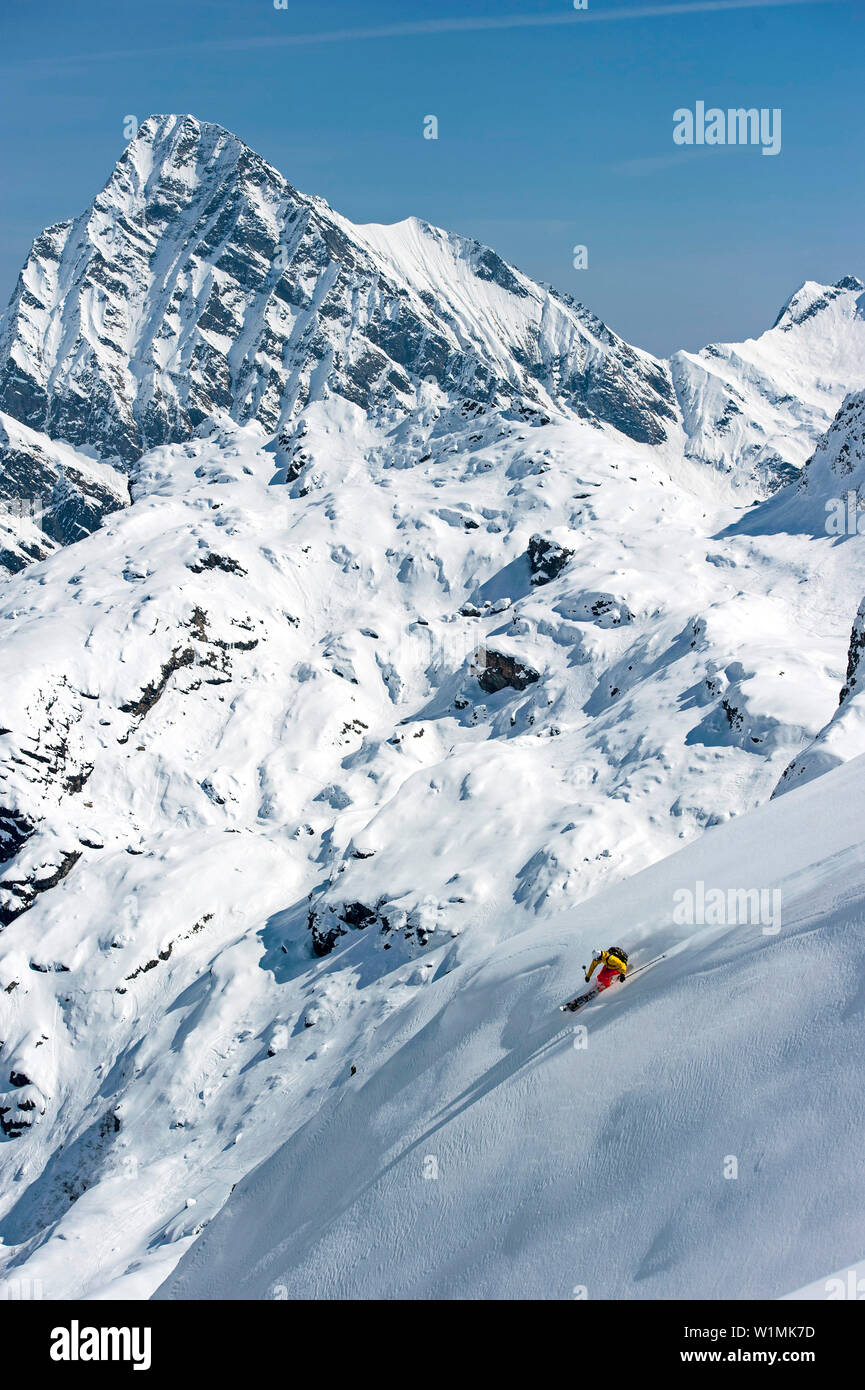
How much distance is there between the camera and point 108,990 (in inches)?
2945

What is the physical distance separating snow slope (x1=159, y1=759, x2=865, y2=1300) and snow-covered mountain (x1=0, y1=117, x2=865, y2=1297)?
105mm

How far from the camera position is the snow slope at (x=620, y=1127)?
12509mm

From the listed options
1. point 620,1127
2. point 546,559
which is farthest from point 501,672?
point 620,1127

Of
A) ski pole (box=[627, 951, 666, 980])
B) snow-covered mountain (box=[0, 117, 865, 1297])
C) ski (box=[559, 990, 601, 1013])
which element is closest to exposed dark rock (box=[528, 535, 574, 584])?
snow-covered mountain (box=[0, 117, 865, 1297])

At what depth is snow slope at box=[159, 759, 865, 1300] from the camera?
12.5m

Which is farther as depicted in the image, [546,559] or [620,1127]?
[546,559]

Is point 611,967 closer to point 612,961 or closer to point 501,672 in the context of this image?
point 612,961

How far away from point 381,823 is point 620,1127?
6077cm

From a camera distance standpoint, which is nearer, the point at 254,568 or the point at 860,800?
the point at 860,800

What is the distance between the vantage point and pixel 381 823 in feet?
248

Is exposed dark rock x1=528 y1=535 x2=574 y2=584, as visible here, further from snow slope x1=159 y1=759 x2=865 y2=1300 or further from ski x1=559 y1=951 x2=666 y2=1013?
ski x1=559 y1=951 x2=666 y2=1013
